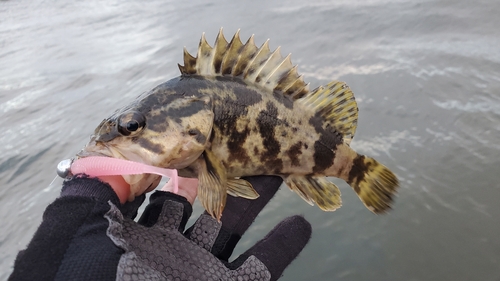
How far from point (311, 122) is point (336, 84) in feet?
1.08

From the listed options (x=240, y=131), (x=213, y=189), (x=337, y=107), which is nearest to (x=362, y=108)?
(x=337, y=107)

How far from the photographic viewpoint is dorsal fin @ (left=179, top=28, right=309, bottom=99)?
228 cm

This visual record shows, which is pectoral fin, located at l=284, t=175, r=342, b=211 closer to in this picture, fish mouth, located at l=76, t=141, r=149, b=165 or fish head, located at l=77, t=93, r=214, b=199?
fish head, located at l=77, t=93, r=214, b=199

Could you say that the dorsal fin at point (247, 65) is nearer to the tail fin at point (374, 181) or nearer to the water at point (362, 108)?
the tail fin at point (374, 181)

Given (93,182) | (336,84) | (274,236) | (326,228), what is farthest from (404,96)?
(93,182)

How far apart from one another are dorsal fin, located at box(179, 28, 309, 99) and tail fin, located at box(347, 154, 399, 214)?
617 millimetres

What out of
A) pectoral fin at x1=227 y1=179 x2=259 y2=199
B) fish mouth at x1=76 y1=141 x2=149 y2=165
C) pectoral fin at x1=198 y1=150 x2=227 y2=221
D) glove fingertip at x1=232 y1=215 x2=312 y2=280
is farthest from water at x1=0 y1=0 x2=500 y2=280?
fish mouth at x1=76 y1=141 x2=149 y2=165

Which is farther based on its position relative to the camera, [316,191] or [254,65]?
[316,191]

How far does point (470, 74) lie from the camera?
5133 millimetres

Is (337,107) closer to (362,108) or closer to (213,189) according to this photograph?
(213,189)

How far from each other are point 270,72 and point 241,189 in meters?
0.75

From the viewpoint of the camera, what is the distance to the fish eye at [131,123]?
1940 millimetres

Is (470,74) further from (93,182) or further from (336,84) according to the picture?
(93,182)

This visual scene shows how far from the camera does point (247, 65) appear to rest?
233 cm
